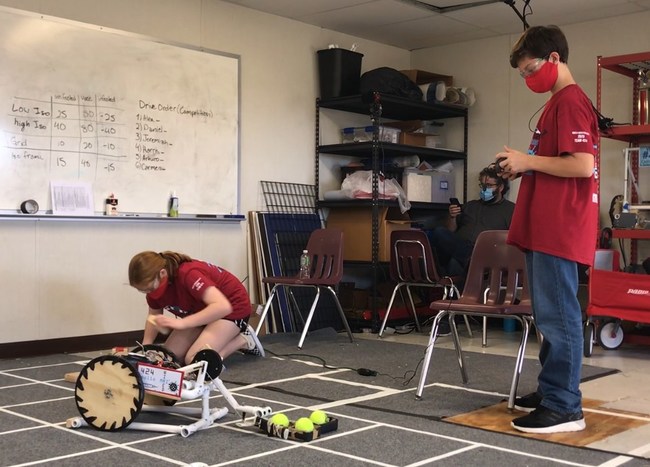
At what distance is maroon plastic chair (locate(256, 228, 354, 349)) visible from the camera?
5320mm

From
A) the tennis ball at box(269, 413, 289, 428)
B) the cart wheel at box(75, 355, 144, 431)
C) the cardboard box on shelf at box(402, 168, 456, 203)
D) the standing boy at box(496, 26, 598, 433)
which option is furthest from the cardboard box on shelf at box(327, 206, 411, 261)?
the cart wheel at box(75, 355, 144, 431)

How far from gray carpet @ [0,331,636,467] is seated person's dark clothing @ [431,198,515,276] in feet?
4.78

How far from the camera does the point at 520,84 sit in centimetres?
687

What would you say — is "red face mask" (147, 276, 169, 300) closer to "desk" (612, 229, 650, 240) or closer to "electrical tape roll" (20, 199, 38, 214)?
"electrical tape roll" (20, 199, 38, 214)

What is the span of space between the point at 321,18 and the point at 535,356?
3178 millimetres

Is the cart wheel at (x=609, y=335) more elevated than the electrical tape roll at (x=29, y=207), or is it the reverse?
the electrical tape roll at (x=29, y=207)

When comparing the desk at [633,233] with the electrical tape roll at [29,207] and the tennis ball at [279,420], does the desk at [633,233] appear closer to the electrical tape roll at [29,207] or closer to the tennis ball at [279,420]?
the tennis ball at [279,420]

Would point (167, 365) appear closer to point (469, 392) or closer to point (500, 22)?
point (469, 392)

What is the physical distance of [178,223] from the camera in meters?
5.73

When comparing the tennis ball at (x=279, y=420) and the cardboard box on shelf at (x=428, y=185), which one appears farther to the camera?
the cardboard box on shelf at (x=428, y=185)

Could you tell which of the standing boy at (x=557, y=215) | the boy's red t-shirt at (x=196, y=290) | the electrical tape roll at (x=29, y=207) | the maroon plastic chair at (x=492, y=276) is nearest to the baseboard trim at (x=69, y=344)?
the electrical tape roll at (x=29, y=207)

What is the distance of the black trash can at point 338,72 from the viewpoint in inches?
257

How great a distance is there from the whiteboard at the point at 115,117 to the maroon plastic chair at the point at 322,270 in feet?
2.50

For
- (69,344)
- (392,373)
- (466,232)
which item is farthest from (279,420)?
(466,232)
